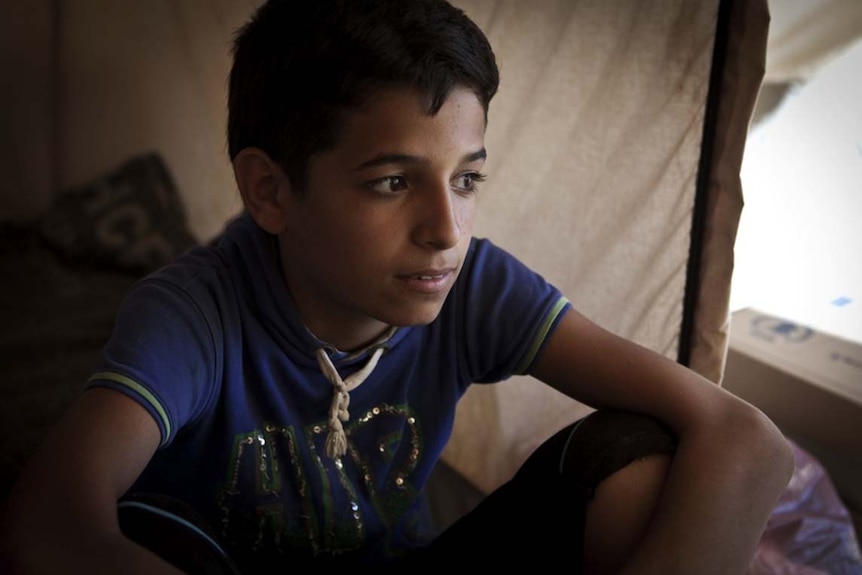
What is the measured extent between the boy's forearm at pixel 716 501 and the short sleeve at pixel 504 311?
20cm

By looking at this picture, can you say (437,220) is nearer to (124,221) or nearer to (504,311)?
(504,311)

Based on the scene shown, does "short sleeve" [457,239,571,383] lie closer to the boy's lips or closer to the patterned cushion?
the boy's lips

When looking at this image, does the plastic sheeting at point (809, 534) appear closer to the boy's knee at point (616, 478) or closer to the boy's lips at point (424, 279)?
the boy's knee at point (616, 478)

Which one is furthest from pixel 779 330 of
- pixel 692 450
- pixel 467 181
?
pixel 467 181

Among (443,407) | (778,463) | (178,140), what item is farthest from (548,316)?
(178,140)

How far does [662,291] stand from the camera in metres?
1.18

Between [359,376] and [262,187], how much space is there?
0.76 ft

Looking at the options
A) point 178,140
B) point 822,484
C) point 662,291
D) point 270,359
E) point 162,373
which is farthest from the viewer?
point 178,140

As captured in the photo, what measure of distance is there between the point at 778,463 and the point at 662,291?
14.6 inches

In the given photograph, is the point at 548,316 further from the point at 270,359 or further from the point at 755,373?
the point at 755,373

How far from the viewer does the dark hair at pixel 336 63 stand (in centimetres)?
78

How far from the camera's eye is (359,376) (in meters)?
0.90

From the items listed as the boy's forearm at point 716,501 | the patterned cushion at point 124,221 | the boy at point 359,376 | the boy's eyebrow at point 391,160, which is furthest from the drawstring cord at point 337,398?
the patterned cushion at point 124,221

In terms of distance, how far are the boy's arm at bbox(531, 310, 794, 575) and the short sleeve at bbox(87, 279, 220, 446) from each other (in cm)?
38
